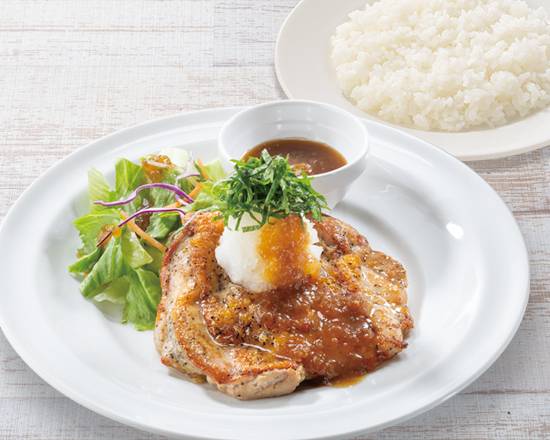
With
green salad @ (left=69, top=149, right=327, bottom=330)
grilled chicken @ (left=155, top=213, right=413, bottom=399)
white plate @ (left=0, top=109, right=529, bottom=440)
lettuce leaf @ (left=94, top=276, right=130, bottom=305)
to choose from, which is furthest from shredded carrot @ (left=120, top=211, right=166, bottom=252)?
grilled chicken @ (left=155, top=213, right=413, bottom=399)

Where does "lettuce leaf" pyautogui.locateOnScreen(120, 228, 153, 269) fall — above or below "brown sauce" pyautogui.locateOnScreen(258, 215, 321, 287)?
below

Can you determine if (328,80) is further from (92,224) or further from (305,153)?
(92,224)

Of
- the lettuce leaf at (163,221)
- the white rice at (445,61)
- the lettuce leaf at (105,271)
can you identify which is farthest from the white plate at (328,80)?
the lettuce leaf at (105,271)

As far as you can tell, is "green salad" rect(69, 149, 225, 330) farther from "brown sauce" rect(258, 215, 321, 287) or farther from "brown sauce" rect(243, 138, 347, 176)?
"brown sauce" rect(258, 215, 321, 287)

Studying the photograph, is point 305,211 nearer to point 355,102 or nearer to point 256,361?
point 256,361

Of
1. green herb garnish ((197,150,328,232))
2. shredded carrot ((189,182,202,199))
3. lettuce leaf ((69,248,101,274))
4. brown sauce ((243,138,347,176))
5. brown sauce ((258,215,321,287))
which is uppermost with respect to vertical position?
green herb garnish ((197,150,328,232))

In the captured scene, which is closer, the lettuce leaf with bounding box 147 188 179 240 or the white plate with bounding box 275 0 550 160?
the lettuce leaf with bounding box 147 188 179 240

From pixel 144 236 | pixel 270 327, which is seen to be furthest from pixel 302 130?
pixel 270 327

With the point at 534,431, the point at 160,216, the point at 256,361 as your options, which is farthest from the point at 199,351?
the point at 534,431
